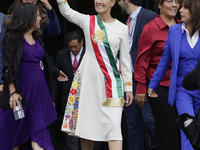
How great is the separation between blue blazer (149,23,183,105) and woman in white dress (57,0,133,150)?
0.48m

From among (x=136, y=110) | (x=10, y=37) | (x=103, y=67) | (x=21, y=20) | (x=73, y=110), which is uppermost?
(x=21, y=20)

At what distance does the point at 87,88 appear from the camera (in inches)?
223

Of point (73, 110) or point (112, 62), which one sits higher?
point (112, 62)

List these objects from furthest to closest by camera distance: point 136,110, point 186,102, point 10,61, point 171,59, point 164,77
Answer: point 136,110 < point 164,77 < point 171,59 < point 10,61 < point 186,102

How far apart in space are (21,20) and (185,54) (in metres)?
1.75

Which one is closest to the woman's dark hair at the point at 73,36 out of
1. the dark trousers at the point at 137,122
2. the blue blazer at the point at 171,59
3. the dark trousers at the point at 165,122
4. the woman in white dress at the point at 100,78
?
the dark trousers at the point at 137,122

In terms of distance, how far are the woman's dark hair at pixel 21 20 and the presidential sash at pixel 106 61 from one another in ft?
2.41

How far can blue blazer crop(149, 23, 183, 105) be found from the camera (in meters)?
5.07

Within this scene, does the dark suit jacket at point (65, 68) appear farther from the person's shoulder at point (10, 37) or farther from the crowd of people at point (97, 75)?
the person's shoulder at point (10, 37)

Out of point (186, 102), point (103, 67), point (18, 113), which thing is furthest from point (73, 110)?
point (186, 102)

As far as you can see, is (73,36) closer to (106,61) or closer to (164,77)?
(106,61)

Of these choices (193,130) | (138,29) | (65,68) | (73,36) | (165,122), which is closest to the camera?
(193,130)

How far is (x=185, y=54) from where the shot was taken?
5047 mm

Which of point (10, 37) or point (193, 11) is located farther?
point (10, 37)
